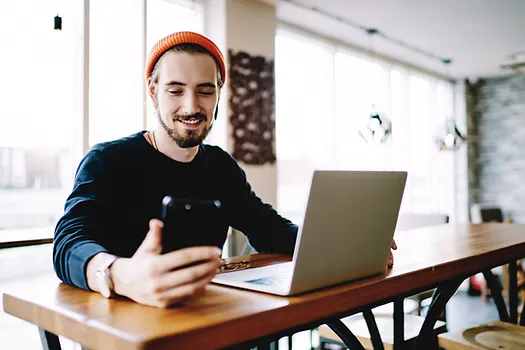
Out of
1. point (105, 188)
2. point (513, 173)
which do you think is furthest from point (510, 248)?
point (513, 173)

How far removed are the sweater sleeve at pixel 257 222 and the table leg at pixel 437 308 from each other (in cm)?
47

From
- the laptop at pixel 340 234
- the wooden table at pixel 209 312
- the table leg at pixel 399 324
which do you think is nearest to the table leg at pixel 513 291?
the table leg at pixel 399 324

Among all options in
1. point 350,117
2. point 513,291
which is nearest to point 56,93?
point 513,291

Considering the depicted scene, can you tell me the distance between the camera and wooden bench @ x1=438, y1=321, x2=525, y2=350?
166cm

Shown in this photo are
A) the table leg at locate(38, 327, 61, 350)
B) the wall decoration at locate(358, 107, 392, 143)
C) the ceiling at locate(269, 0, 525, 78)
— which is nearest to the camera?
the table leg at locate(38, 327, 61, 350)

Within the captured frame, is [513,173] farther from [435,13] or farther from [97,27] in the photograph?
[97,27]

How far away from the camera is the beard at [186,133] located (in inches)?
52.8

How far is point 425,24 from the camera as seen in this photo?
4.48m

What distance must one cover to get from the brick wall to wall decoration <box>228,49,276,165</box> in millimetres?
4082

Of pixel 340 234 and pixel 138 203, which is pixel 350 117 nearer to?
pixel 138 203

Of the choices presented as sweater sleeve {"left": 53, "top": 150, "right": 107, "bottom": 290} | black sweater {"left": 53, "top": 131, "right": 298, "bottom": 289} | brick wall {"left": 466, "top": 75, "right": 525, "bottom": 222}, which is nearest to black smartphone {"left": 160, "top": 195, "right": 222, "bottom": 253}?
black sweater {"left": 53, "top": 131, "right": 298, "bottom": 289}

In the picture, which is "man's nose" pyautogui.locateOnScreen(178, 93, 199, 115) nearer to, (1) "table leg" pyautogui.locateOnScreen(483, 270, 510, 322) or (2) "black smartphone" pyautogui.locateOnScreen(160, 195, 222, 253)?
(2) "black smartphone" pyautogui.locateOnScreen(160, 195, 222, 253)

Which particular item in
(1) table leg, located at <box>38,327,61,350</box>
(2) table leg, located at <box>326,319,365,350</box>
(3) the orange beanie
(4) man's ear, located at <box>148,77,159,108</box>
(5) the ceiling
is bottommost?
(2) table leg, located at <box>326,319,365,350</box>

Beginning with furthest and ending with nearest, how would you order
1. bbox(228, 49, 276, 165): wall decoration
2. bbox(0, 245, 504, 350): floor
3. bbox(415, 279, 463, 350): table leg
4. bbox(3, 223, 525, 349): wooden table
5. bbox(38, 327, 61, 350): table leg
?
bbox(228, 49, 276, 165): wall decoration → bbox(0, 245, 504, 350): floor → bbox(415, 279, 463, 350): table leg → bbox(38, 327, 61, 350): table leg → bbox(3, 223, 525, 349): wooden table
